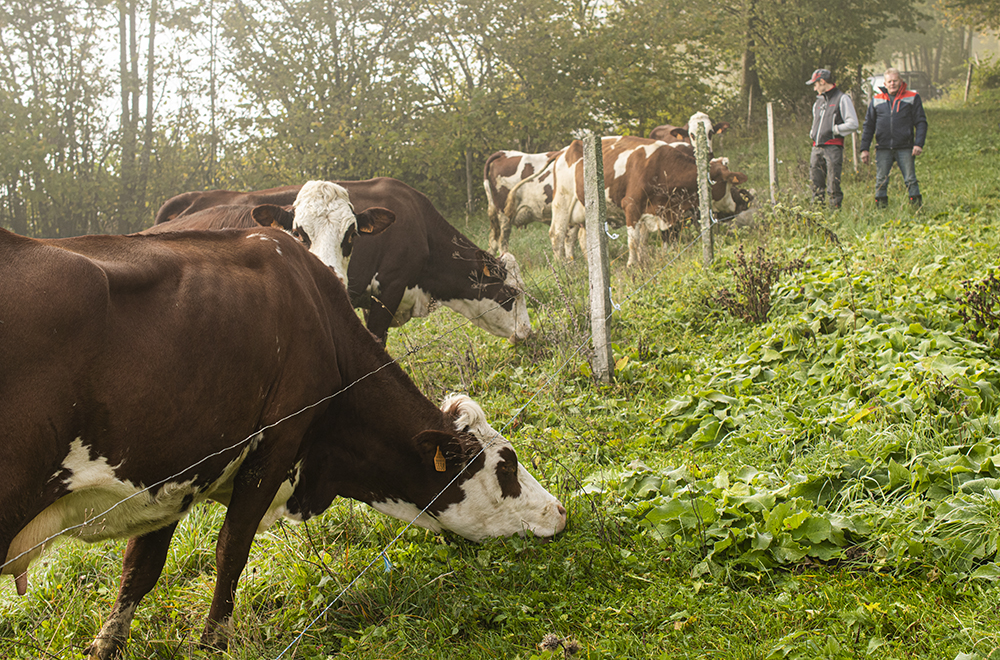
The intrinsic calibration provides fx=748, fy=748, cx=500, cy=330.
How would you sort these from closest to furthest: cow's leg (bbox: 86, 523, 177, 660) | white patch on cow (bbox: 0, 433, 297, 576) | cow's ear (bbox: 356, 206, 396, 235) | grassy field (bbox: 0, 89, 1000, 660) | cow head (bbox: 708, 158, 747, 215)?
white patch on cow (bbox: 0, 433, 297, 576), grassy field (bbox: 0, 89, 1000, 660), cow's leg (bbox: 86, 523, 177, 660), cow's ear (bbox: 356, 206, 396, 235), cow head (bbox: 708, 158, 747, 215)

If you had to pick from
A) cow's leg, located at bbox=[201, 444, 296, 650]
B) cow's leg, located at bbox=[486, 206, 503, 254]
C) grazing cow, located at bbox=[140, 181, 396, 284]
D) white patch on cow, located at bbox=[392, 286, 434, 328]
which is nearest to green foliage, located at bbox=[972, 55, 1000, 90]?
cow's leg, located at bbox=[486, 206, 503, 254]

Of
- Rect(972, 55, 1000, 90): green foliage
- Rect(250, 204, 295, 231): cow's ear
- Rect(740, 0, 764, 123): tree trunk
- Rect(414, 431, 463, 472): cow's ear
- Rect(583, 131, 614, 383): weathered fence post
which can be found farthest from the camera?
Rect(972, 55, 1000, 90): green foliage

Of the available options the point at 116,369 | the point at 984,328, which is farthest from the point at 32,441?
the point at 984,328

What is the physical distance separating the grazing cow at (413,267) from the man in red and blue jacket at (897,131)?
5.55 meters

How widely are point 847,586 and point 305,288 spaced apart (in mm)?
2518

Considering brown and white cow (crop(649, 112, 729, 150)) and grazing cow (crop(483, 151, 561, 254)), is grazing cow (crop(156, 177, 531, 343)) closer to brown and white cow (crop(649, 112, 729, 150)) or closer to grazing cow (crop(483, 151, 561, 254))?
grazing cow (crop(483, 151, 561, 254))

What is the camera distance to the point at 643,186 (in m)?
10.5

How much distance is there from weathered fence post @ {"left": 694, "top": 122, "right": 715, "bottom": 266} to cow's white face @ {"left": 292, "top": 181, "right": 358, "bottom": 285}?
3696 millimetres

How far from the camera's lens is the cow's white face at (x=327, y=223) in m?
5.95

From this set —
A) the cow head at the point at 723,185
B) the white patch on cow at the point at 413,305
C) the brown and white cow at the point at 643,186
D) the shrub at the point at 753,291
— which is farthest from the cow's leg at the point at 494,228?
the shrub at the point at 753,291

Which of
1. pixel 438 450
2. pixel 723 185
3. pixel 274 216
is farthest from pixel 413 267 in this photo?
pixel 723 185

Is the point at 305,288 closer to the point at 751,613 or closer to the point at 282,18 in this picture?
the point at 751,613

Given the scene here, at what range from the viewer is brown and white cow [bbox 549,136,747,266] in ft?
33.6

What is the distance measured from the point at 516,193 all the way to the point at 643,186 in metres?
3.37
